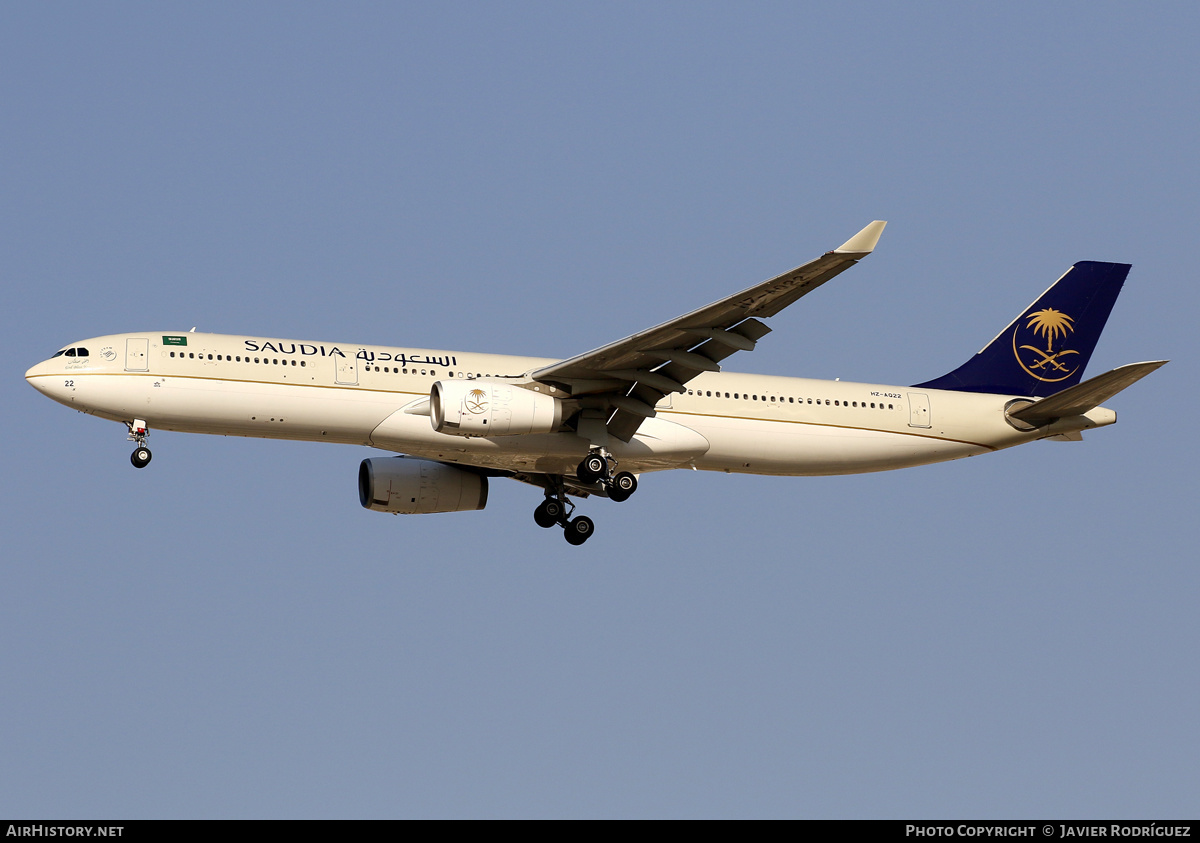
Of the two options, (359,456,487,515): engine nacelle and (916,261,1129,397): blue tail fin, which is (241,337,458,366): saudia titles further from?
(916,261,1129,397): blue tail fin

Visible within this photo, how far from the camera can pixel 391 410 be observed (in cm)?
3225

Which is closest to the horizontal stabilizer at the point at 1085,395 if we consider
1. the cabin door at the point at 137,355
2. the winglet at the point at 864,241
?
the winglet at the point at 864,241

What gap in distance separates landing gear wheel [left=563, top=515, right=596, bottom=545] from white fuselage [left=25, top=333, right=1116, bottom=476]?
272cm

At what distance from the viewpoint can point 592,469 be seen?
3338cm

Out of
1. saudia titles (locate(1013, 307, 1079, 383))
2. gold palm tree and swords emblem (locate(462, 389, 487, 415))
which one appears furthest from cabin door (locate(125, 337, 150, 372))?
saudia titles (locate(1013, 307, 1079, 383))

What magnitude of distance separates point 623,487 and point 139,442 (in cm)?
1131

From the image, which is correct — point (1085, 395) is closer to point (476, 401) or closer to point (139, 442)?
point (476, 401)

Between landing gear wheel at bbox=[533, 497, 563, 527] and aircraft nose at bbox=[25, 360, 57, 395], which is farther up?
aircraft nose at bbox=[25, 360, 57, 395]

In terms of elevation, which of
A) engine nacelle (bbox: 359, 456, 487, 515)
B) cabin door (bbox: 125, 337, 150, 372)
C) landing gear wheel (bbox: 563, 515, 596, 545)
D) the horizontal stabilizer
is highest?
cabin door (bbox: 125, 337, 150, 372)

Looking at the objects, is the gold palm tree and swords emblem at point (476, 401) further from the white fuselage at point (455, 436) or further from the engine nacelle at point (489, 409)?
the white fuselage at point (455, 436)

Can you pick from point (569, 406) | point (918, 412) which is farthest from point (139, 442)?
point (918, 412)

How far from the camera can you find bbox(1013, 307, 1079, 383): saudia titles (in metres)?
38.8
